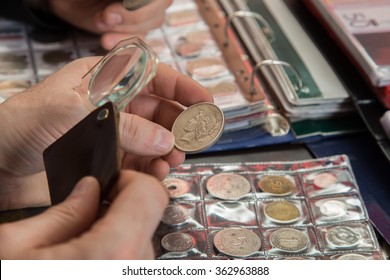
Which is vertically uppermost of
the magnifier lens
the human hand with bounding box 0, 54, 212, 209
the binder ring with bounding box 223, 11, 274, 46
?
the binder ring with bounding box 223, 11, 274, 46

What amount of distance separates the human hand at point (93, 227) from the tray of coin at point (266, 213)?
228mm

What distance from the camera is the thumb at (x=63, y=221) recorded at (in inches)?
23.6

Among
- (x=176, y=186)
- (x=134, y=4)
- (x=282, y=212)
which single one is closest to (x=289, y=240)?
(x=282, y=212)

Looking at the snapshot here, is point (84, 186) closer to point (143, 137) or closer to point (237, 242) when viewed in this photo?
point (143, 137)

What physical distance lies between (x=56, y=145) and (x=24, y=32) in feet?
2.03

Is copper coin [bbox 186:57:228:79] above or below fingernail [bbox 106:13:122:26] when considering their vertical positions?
below

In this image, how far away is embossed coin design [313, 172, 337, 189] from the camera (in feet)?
3.08

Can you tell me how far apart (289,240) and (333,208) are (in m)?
A: 0.09

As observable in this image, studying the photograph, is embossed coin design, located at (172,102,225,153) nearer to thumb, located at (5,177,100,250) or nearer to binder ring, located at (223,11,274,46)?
thumb, located at (5,177,100,250)

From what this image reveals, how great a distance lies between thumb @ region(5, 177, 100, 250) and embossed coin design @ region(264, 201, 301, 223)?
325mm

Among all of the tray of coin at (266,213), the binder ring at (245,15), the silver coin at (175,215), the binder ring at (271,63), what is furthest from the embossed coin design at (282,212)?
the binder ring at (245,15)

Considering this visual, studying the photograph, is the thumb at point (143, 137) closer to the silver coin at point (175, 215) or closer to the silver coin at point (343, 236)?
the silver coin at point (175, 215)

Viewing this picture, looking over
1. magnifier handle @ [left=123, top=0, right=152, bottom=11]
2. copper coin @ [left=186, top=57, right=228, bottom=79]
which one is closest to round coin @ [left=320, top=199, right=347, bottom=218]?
copper coin @ [left=186, top=57, right=228, bottom=79]
